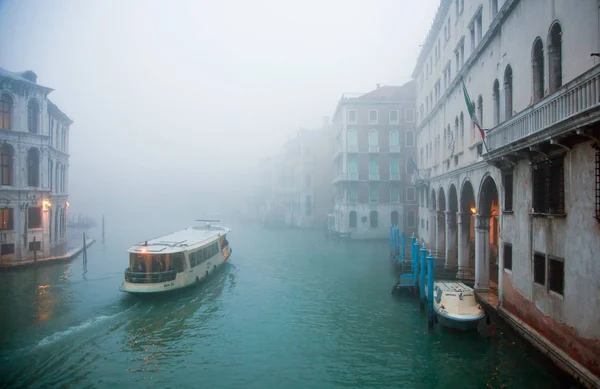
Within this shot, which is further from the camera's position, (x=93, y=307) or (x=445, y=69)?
(x=445, y=69)

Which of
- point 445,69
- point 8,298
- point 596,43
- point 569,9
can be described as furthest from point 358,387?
point 445,69

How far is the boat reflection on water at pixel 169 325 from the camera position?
12.7 m

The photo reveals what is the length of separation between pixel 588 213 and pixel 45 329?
1684cm

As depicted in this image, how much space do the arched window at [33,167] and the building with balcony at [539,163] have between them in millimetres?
25458

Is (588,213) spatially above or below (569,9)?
below

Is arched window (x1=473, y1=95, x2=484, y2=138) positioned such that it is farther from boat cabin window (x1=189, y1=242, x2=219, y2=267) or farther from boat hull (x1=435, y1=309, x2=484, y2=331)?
boat cabin window (x1=189, y1=242, x2=219, y2=267)

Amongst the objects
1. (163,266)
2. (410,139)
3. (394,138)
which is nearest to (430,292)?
(163,266)

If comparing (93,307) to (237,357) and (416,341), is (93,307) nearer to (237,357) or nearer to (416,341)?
(237,357)

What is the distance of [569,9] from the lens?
9.52 m

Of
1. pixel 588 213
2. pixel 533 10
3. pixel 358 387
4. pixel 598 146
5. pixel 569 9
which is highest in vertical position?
pixel 533 10

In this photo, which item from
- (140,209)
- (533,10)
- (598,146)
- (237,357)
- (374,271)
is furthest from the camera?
(140,209)

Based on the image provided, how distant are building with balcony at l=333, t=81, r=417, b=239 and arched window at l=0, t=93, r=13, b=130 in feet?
93.2

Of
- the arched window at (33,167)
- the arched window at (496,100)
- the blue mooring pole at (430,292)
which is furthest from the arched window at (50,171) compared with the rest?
the arched window at (496,100)

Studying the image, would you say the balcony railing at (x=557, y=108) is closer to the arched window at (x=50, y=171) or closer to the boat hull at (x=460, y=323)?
the boat hull at (x=460, y=323)
